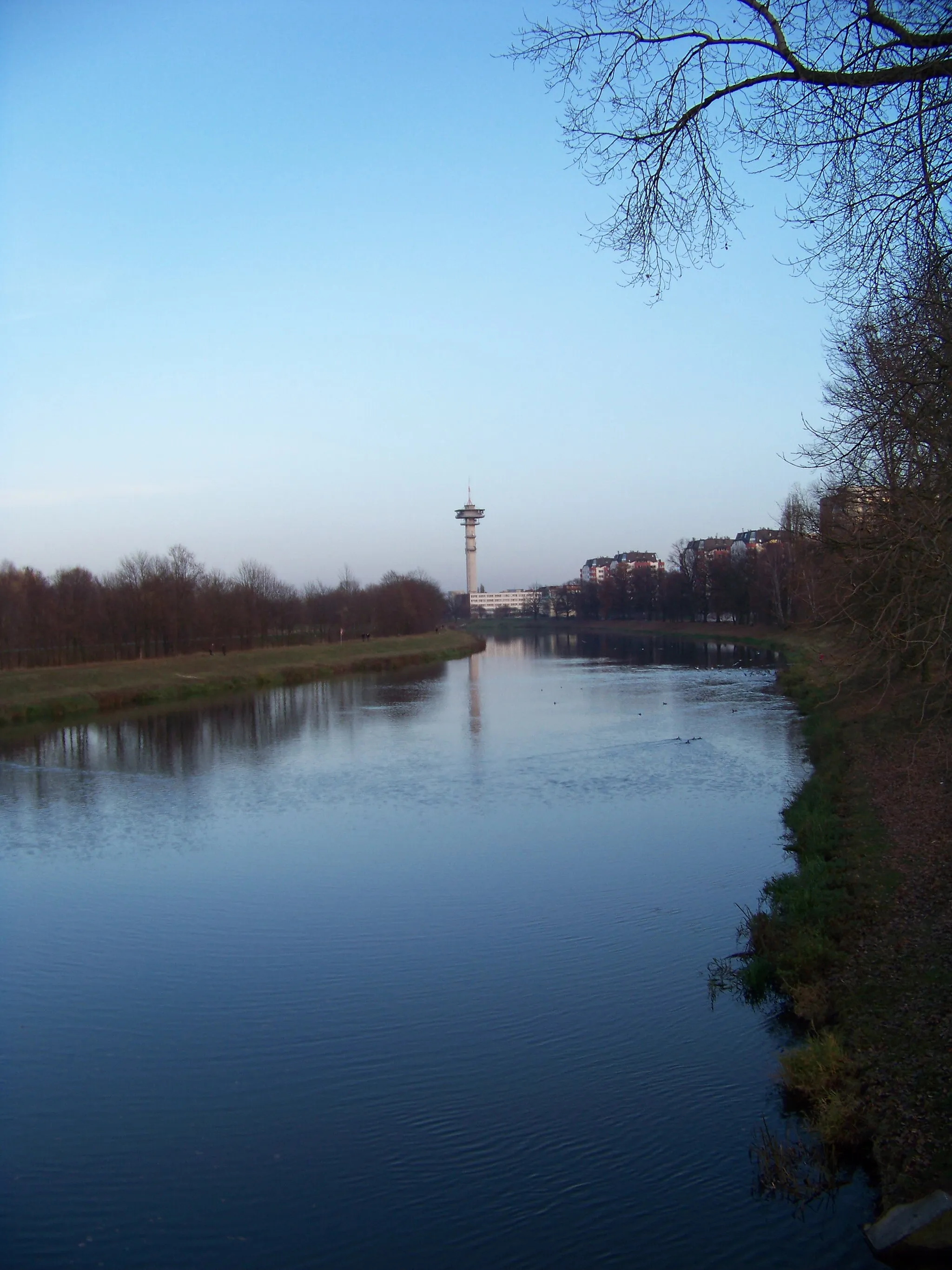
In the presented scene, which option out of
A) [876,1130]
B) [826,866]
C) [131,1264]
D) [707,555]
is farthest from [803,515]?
[707,555]

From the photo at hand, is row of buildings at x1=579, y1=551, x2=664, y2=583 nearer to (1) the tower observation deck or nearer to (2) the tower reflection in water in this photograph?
(1) the tower observation deck

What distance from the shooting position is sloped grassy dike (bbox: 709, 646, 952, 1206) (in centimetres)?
567

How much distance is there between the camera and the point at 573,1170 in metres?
6.11

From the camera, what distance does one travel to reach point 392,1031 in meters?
8.10

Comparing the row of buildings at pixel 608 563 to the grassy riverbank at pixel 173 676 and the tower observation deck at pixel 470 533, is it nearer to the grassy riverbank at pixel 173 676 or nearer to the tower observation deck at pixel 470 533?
the tower observation deck at pixel 470 533

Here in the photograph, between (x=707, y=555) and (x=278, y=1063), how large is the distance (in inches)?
2826

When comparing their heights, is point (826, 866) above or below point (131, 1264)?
above

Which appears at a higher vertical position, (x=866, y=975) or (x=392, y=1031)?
(x=866, y=975)

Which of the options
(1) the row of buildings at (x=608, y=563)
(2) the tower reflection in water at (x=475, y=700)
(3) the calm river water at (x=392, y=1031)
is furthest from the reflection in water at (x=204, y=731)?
(1) the row of buildings at (x=608, y=563)

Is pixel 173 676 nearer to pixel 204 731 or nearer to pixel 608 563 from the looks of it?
pixel 204 731

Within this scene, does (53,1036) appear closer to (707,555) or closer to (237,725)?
(237,725)

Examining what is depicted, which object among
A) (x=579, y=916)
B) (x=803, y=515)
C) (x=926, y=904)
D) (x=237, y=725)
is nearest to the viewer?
(x=926, y=904)

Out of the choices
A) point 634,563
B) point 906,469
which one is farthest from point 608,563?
point 906,469

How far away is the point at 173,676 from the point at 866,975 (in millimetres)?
33800
